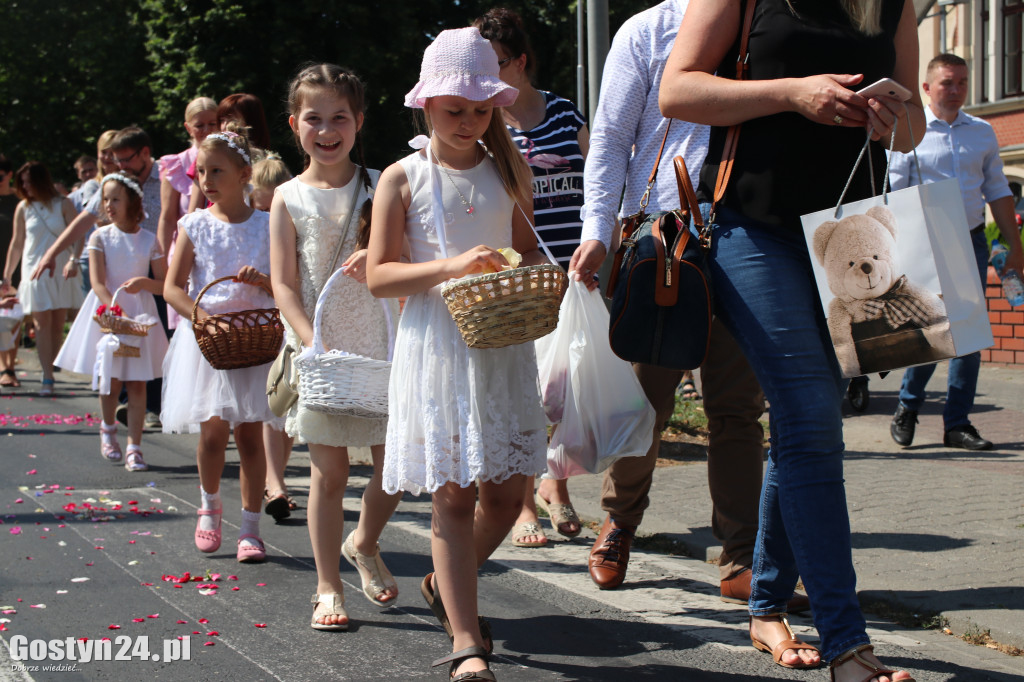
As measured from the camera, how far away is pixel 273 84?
2609 centimetres

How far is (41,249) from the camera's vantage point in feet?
42.2

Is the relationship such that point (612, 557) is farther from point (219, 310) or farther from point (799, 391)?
point (219, 310)

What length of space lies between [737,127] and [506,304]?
0.85 m

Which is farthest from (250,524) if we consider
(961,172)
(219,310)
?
(961,172)

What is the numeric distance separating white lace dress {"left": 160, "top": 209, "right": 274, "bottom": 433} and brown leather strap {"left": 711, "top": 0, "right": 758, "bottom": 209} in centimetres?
270

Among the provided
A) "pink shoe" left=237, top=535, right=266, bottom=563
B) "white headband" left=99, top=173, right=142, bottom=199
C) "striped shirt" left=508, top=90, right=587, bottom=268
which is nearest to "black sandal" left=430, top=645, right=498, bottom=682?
"pink shoe" left=237, top=535, right=266, bottom=563

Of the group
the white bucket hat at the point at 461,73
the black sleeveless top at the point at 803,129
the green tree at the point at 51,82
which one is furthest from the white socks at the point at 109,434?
the green tree at the point at 51,82

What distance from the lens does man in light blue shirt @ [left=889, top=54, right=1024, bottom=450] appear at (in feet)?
24.0

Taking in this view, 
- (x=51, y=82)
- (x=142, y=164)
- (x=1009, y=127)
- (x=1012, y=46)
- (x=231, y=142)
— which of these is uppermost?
(x=51, y=82)

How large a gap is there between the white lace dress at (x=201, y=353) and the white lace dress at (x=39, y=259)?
7547 millimetres

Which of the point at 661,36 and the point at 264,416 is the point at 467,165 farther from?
the point at 264,416

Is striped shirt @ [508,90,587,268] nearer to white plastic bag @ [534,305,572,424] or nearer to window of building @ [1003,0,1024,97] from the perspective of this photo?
white plastic bag @ [534,305,572,424]

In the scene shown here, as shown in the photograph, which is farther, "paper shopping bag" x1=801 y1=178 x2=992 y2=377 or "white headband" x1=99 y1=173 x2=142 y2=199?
"white headband" x1=99 y1=173 x2=142 y2=199

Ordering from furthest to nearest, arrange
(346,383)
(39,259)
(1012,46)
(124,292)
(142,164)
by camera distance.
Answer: (1012,46)
(39,259)
(142,164)
(124,292)
(346,383)
